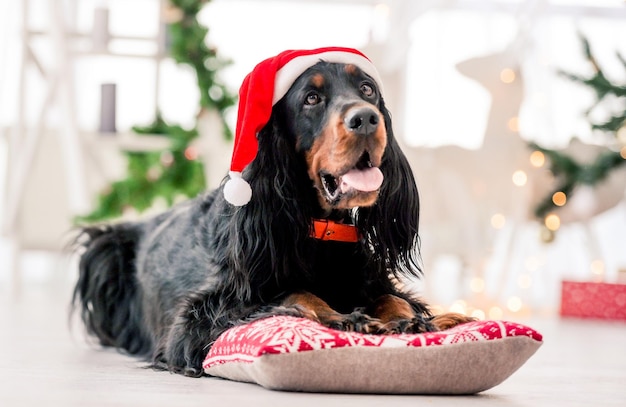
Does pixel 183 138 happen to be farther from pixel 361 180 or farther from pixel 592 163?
pixel 361 180

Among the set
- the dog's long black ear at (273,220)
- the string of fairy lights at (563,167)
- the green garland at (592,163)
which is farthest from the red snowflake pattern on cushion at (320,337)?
the green garland at (592,163)

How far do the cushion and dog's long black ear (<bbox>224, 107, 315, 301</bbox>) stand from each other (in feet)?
0.95

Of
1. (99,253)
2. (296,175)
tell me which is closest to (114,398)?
(296,175)

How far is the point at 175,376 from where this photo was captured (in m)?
2.25

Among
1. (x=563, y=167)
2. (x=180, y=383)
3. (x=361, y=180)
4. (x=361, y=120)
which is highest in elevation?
(x=361, y=120)

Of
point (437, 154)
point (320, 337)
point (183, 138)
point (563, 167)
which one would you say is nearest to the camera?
point (320, 337)

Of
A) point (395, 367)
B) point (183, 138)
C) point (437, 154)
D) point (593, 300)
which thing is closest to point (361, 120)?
point (395, 367)

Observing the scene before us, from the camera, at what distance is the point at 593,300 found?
5.65m

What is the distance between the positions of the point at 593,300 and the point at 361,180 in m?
3.78

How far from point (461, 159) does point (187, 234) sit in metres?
3.07

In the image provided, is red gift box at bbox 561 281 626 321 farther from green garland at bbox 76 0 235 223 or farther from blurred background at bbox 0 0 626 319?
green garland at bbox 76 0 235 223

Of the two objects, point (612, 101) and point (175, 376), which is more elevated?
point (612, 101)

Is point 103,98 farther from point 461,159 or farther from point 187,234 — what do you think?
point 187,234

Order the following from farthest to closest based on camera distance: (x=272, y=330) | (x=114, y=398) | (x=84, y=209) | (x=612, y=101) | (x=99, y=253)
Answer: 1. (x=612, y=101)
2. (x=84, y=209)
3. (x=99, y=253)
4. (x=272, y=330)
5. (x=114, y=398)
